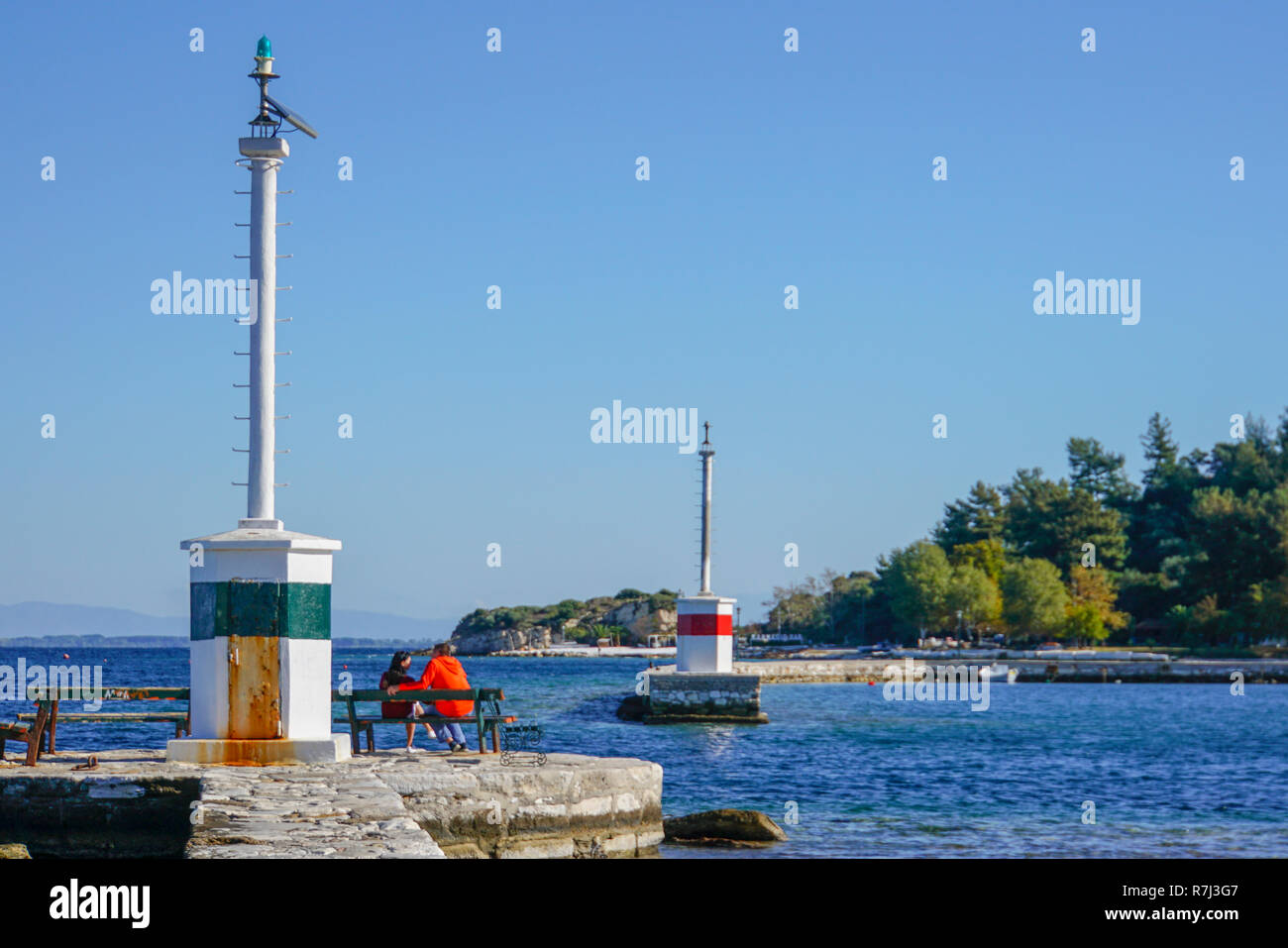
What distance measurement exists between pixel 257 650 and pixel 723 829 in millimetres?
6043

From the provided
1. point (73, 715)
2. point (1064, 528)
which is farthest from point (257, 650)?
point (1064, 528)

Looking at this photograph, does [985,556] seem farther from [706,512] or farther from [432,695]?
[432,695]

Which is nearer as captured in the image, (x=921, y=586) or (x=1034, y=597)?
(x=1034, y=597)

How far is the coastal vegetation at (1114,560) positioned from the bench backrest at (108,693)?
9094cm

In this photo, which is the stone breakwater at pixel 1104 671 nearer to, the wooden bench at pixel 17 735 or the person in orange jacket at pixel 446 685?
the person in orange jacket at pixel 446 685

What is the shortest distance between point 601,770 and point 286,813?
13.6 ft

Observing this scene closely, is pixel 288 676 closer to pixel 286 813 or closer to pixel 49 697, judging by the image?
pixel 49 697

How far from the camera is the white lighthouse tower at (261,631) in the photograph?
14.4 m

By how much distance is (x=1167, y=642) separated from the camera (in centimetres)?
11100

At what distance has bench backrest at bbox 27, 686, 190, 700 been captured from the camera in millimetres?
14680

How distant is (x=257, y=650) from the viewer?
14.5 m

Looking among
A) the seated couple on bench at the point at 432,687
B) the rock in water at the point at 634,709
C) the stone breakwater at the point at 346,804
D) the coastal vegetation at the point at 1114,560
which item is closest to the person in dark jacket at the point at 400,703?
the seated couple on bench at the point at 432,687

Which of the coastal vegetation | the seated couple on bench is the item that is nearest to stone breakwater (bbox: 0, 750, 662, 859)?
the seated couple on bench

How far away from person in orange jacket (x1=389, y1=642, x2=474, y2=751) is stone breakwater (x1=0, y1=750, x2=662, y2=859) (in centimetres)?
114
